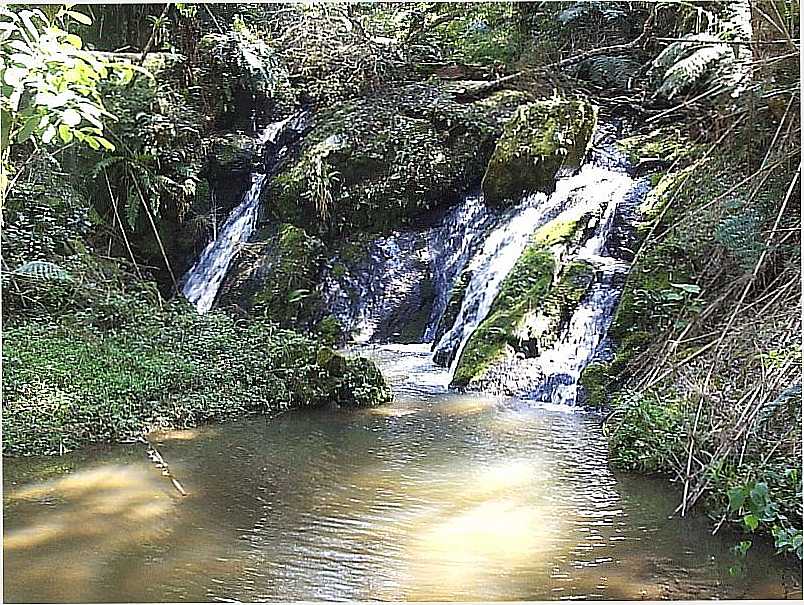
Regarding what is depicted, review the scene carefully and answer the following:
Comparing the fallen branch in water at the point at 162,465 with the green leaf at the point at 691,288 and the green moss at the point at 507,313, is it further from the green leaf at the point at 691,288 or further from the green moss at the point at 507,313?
the green leaf at the point at 691,288

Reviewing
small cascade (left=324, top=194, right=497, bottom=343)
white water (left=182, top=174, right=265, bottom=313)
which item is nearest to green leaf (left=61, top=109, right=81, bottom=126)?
small cascade (left=324, top=194, right=497, bottom=343)

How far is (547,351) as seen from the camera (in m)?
3.83

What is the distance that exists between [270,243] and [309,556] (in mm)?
2741

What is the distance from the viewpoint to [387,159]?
5.07 metres

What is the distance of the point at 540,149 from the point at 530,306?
1.02 metres

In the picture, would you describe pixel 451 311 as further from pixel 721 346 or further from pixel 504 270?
pixel 721 346

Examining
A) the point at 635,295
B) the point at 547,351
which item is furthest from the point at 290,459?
the point at 635,295

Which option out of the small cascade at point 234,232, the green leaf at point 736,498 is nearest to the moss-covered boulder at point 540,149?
the small cascade at point 234,232

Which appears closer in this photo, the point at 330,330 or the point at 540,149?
the point at 330,330

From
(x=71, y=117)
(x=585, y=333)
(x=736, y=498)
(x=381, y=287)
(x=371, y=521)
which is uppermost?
(x=71, y=117)

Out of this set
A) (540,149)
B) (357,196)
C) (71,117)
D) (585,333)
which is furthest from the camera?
(357,196)

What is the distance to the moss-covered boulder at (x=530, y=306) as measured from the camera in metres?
3.88

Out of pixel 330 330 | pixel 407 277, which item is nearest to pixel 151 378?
pixel 330 330

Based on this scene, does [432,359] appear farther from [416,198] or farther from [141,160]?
[141,160]
